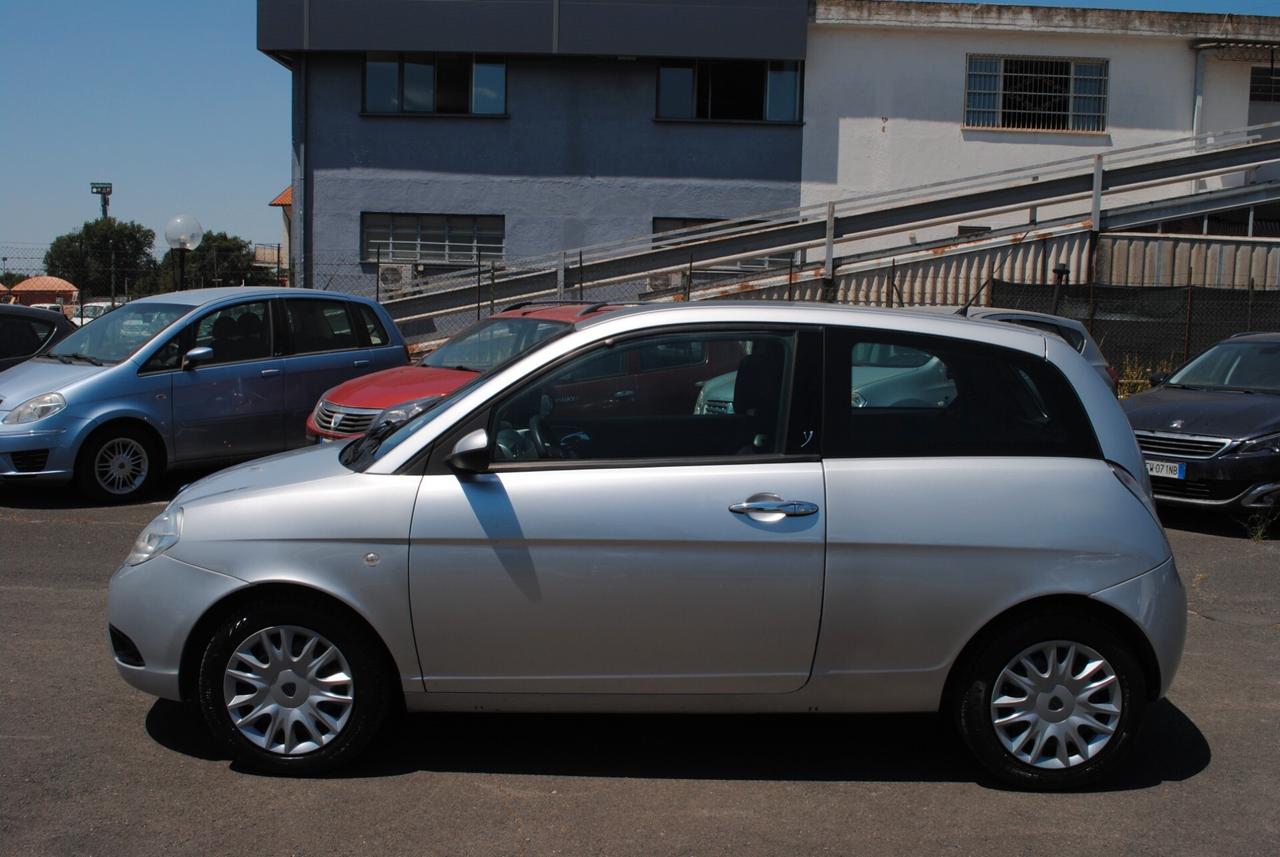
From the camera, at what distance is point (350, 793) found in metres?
4.38

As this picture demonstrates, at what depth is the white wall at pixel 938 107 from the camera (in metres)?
24.7

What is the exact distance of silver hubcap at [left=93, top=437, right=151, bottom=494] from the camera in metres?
9.98

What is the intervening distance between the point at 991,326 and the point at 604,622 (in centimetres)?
187

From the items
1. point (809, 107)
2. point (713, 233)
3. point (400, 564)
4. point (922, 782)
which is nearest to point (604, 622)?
point (400, 564)

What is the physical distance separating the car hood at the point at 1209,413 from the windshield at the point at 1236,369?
24cm

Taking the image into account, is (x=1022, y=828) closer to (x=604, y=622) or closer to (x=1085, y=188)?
(x=604, y=622)

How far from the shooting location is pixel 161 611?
4445mm

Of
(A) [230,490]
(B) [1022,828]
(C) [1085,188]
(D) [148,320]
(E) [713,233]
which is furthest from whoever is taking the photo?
(E) [713,233]

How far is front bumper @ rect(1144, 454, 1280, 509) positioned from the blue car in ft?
23.8

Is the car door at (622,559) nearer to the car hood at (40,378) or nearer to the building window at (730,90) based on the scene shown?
the car hood at (40,378)

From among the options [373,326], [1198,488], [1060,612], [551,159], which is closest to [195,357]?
[373,326]

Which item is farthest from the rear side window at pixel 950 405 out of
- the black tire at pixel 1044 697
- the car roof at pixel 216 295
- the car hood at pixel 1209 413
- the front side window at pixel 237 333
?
the car roof at pixel 216 295

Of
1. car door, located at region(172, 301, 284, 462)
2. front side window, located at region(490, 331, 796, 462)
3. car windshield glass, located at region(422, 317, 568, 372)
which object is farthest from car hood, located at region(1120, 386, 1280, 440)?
car door, located at region(172, 301, 284, 462)

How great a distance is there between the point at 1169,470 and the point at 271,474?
7.65 metres
